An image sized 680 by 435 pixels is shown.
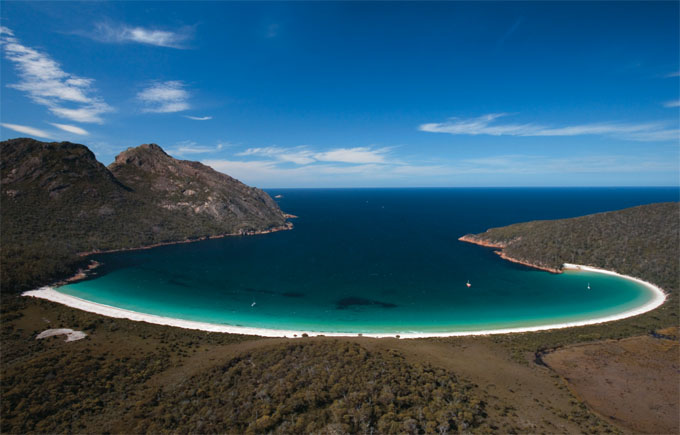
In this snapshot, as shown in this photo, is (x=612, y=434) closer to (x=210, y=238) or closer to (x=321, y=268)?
(x=321, y=268)

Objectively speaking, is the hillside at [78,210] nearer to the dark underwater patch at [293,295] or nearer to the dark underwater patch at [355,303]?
the dark underwater patch at [293,295]

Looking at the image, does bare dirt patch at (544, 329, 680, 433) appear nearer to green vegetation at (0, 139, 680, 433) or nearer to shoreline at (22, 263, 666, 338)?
green vegetation at (0, 139, 680, 433)

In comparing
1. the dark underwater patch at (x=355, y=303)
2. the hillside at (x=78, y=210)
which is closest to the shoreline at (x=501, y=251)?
the dark underwater patch at (x=355, y=303)

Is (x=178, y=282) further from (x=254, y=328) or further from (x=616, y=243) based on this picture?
(x=616, y=243)

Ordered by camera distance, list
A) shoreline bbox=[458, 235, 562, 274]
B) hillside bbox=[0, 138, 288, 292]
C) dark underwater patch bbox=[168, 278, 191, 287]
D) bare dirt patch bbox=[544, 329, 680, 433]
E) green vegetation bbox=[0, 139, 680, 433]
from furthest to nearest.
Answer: shoreline bbox=[458, 235, 562, 274]
hillside bbox=[0, 138, 288, 292]
dark underwater patch bbox=[168, 278, 191, 287]
bare dirt patch bbox=[544, 329, 680, 433]
green vegetation bbox=[0, 139, 680, 433]

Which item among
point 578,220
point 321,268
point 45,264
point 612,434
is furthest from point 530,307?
point 45,264

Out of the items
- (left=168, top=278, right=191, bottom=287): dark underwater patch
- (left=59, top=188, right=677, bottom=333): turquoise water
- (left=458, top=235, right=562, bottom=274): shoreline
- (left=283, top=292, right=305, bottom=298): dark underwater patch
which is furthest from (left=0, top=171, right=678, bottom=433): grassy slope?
(left=458, top=235, right=562, bottom=274): shoreline
